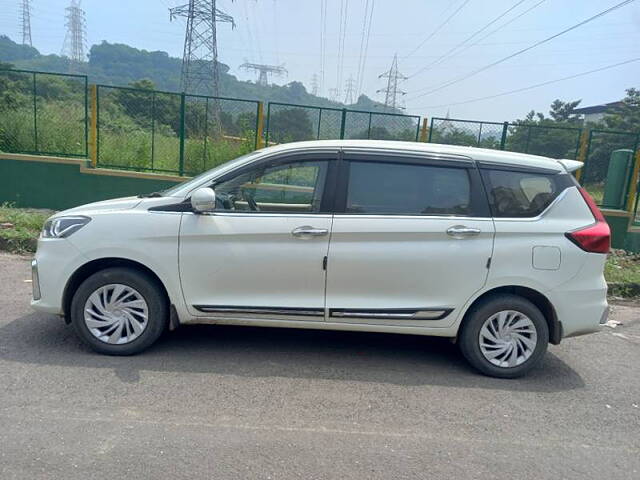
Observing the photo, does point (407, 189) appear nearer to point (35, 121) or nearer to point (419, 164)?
point (419, 164)

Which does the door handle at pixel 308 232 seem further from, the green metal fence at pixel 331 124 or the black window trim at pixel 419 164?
the green metal fence at pixel 331 124

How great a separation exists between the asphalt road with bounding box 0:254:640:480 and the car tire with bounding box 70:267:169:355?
0.55 feet

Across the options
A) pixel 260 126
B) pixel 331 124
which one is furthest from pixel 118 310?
pixel 331 124

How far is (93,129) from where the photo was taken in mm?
10148

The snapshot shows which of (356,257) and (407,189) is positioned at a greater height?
(407,189)

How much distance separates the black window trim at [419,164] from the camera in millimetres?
4180

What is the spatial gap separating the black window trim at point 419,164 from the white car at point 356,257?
12 mm

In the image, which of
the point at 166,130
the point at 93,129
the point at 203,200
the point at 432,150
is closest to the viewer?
the point at 203,200

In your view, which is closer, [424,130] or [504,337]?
[504,337]

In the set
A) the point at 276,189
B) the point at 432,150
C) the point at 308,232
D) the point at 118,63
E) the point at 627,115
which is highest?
the point at 118,63

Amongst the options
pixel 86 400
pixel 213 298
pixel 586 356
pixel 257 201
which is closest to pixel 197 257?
pixel 213 298

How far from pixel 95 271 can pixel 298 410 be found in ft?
6.70

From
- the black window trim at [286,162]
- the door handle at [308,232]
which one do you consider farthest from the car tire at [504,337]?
the black window trim at [286,162]

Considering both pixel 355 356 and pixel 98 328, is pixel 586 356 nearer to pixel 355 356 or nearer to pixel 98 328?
pixel 355 356
